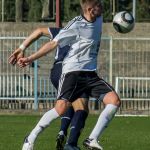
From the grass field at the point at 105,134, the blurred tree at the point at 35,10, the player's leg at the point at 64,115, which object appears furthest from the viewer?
the blurred tree at the point at 35,10

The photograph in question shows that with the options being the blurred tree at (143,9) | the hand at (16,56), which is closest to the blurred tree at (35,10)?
the blurred tree at (143,9)

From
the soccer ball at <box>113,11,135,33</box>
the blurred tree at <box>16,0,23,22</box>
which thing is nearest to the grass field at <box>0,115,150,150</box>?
the soccer ball at <box>113,11,135,33</box>

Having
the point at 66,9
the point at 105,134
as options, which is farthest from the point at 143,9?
the point at 105,134

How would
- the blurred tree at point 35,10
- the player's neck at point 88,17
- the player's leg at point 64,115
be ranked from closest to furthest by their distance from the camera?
the player's neck at point 88,17 → the player's leg at point 64,115 → the blurred tree at point 35,10

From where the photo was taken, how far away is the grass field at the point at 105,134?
14.6 metres

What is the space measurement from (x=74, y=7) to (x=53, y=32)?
1439 inches

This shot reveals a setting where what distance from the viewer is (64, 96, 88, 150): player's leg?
12.7 meters

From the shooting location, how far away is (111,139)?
1612cm

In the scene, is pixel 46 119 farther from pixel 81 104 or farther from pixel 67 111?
pixel 67 111

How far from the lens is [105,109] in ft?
41.1

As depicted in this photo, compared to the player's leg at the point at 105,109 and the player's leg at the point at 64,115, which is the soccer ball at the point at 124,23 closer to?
the player's leg at the point at 64,115

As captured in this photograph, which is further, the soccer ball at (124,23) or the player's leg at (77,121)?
the soccer ball at (124,23)

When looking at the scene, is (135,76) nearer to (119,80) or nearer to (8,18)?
(119,80)

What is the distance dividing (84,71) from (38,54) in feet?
3.35
